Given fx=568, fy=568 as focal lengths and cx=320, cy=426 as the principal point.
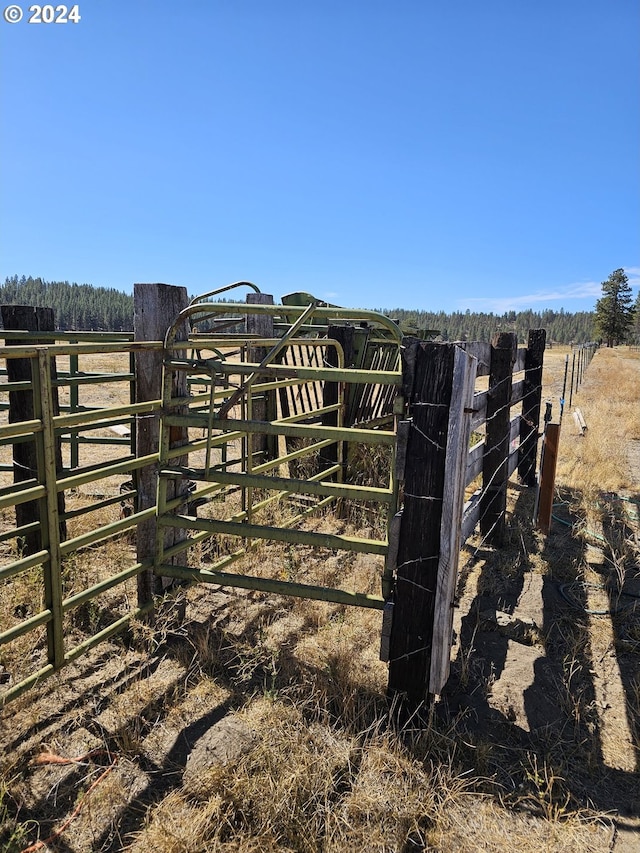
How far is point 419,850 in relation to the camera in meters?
2.19

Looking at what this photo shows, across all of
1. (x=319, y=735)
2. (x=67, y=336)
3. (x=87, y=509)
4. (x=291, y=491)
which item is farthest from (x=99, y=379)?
(x=319, y=735)

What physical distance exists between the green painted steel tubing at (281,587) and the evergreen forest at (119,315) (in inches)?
4184

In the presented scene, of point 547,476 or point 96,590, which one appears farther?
point 547,476

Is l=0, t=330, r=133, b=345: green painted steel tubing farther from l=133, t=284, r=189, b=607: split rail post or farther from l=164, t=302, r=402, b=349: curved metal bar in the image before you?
l=164, t=302, r=402, b=349: curved metal bar

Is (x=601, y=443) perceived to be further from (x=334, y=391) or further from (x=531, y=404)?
(x=334, y=391)

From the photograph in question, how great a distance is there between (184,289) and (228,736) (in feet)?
8.52

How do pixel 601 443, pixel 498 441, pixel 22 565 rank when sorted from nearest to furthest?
pixel 22 565, pixel 498 441, pixel 601 443

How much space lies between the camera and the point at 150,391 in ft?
11.8

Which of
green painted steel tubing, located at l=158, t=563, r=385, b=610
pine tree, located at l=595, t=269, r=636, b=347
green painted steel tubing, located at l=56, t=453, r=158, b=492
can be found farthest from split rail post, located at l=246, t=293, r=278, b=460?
pine tree, located at l=595, t=269, r=636, b=347

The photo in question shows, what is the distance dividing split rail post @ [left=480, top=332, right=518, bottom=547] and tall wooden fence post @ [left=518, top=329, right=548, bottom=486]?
1.28m

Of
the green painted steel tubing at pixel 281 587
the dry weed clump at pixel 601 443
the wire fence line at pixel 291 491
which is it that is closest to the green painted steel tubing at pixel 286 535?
the wire fence line at pixel 291 491

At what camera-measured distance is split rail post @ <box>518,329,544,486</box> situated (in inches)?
271

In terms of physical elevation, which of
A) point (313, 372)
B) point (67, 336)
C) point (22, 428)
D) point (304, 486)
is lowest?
point (304, 486)

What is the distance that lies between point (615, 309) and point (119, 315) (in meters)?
92.3
